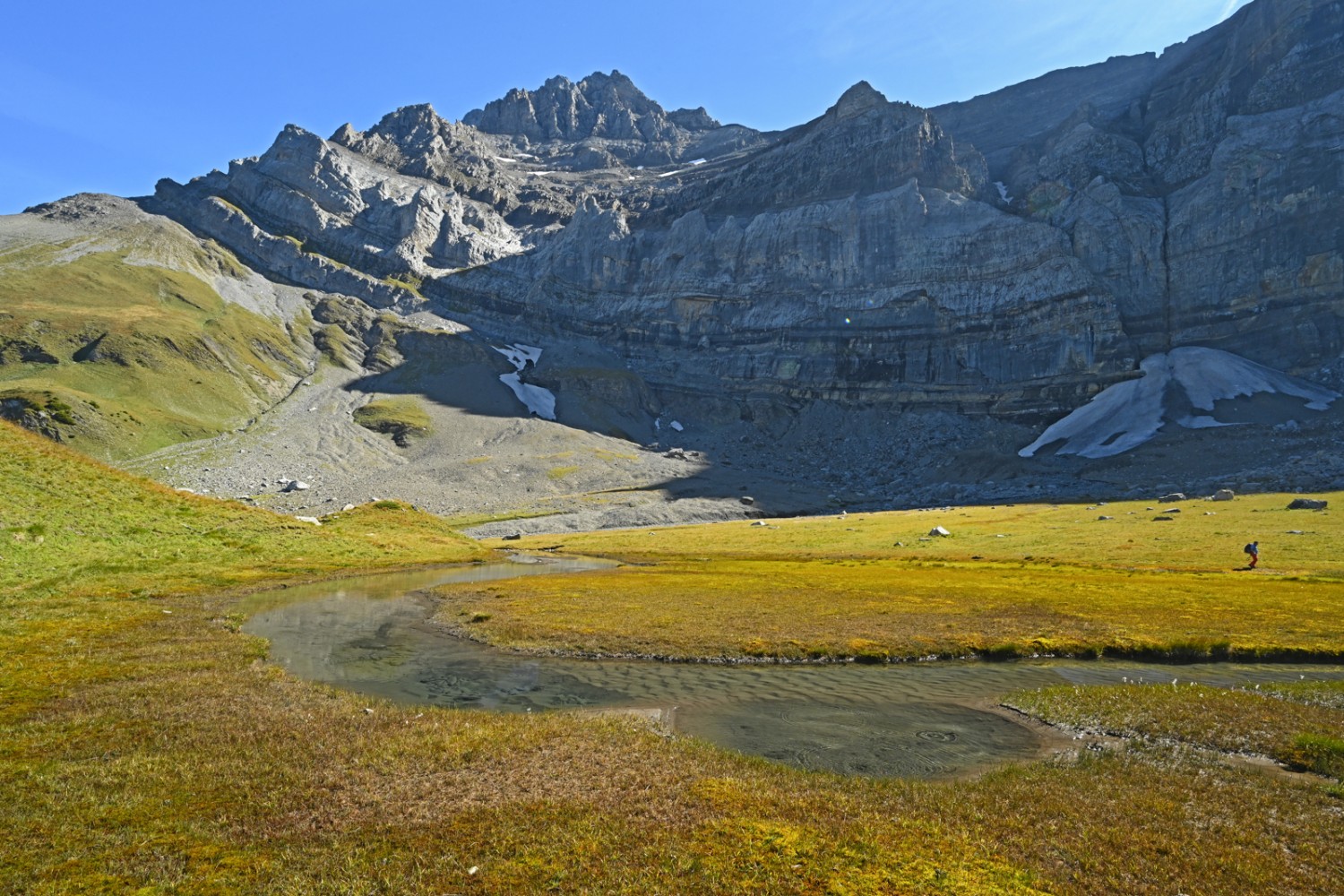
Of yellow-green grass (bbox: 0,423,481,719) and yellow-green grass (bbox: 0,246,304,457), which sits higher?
yellow-green grass (bbox: 0,246,304,457)

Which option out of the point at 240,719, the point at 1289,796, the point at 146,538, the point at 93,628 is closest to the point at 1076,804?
the point at 1289,796

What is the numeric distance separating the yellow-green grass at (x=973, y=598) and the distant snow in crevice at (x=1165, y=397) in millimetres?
93806

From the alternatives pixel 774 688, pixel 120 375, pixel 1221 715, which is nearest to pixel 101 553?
pixel 774 688

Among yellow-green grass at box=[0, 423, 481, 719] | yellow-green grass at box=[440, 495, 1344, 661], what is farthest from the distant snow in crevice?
yellow-green grass at box=[0, 423, 481, 719]

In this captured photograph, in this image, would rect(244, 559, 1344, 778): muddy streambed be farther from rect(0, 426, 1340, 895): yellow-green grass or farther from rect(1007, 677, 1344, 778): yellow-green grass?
rect(0, 426, 1340, 895): yellow-green grass

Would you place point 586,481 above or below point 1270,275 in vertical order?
below

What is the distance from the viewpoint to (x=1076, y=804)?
1473 centimetres

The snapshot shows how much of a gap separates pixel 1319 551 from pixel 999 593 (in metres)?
35.5

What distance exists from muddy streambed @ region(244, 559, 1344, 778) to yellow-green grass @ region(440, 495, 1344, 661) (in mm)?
2180

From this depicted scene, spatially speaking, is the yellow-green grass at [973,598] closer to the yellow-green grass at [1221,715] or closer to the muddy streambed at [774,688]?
the muddy streambed at [774,688]

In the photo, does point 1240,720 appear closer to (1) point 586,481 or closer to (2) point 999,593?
(2) point 999,593

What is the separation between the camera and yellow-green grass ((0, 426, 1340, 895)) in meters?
11.0

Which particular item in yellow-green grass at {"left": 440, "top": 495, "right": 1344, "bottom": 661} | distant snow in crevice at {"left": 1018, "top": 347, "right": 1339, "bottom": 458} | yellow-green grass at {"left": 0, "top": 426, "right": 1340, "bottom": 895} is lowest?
yellow-green grass at {"left": 440, "top": 495, "right": 1344, "bottom": 661}

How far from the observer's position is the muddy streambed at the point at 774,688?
19.7 meters
